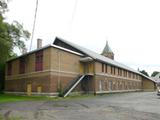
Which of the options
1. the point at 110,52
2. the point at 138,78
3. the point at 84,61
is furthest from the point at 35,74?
the point at 110,52

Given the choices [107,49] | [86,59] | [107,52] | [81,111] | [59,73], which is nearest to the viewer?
[81,111]

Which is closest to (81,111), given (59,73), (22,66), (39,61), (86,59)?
(59,73)

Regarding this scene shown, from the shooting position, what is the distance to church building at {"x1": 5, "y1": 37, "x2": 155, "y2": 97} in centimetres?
3525

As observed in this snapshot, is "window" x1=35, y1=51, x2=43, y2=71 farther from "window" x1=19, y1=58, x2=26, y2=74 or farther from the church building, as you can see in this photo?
"window" x1=19, y1=58, x2=26, y2=74

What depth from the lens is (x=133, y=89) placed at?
65125mm

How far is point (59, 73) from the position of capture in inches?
1420

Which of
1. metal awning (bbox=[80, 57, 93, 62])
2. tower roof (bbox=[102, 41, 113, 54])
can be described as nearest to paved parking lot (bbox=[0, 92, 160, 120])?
metal awning (bbox=[80, 57, 93, 62])

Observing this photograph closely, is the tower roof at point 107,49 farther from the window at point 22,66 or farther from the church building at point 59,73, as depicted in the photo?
the window at point 22,66

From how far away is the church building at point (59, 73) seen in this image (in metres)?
35.2

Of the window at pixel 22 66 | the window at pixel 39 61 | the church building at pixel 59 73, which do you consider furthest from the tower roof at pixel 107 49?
the window at pixel 39 61

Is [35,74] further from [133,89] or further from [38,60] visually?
[133,89]

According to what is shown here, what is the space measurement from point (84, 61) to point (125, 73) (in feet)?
68.5

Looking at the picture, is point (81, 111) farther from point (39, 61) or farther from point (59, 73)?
point (39, 61)

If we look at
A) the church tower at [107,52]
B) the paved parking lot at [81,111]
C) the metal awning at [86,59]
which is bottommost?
the paved parking lot at [81,111]
